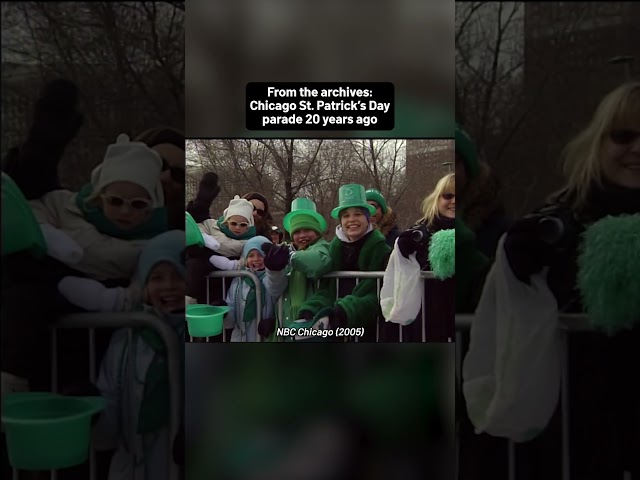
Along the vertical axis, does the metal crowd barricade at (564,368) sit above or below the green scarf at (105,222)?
below

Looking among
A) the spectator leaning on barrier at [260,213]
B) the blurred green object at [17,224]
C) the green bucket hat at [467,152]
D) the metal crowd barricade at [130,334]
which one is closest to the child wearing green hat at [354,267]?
the spectator leaning on barrier at [260,213]

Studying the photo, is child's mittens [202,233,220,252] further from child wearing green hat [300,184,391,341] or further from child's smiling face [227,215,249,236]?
child wearing green hat [300,184,391,341]

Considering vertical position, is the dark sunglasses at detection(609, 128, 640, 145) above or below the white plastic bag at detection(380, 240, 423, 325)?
above

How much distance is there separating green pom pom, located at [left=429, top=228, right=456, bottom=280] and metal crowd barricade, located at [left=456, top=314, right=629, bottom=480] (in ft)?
0.50

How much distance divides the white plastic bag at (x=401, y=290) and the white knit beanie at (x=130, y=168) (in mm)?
744

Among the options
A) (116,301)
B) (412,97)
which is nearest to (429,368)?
(412,97)

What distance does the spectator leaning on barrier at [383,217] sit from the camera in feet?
7.13

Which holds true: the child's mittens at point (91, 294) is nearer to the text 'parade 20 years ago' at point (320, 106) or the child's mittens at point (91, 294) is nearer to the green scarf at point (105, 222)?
the green scarf at point (105, 222)

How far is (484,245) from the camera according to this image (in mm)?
2168

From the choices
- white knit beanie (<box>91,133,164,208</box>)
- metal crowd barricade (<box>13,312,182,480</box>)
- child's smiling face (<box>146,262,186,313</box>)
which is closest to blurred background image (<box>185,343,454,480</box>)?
metal crowd barricade (<box>13,312,182,480</box>)

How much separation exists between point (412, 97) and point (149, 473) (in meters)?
1.45

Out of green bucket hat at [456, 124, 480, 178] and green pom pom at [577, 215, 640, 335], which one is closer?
green pom pom at [577, 215, 640, 335]

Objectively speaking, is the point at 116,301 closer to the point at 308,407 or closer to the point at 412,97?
the point at 308,407

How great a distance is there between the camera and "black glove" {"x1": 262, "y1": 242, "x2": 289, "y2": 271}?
2197 mm
